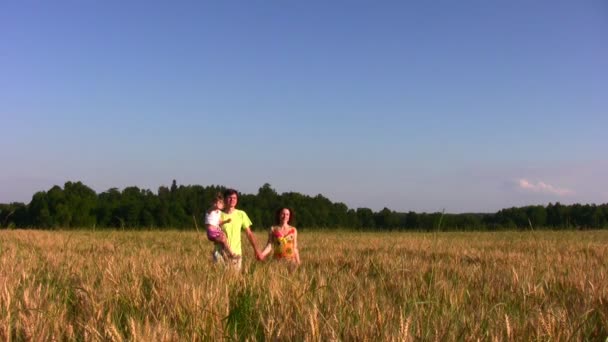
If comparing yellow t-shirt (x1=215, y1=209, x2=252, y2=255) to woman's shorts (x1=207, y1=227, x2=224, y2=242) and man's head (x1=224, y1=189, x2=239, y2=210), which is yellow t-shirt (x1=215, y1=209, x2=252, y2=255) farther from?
woman's shorts (x1=207, y1=227, x2=224, y2=242)

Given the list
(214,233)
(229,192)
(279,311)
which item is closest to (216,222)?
(214,233)

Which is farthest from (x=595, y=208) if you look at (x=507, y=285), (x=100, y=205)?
(x=507, y=285)

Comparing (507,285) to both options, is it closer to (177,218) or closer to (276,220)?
(276,220)

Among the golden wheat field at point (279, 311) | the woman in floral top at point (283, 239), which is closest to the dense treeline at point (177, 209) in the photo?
the woman in floral top at point (283, 239)

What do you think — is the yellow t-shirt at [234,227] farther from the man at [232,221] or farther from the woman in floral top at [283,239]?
the woman in floral top at [283,239]

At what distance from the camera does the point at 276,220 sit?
8.33 meters

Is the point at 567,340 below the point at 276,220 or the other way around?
below

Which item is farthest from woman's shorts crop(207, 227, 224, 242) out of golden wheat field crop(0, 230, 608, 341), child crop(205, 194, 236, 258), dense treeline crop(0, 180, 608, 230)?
dense treeline crop(0, 180, 608, 230)

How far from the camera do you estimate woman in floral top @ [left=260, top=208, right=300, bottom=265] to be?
8.05 meters

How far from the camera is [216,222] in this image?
24.5 feet

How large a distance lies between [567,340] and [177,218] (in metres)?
60.1

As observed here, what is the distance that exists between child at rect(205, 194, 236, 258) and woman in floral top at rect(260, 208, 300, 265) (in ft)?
2.65

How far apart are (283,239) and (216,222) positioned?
112 centimetres

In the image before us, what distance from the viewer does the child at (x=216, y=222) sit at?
714 centimetres
